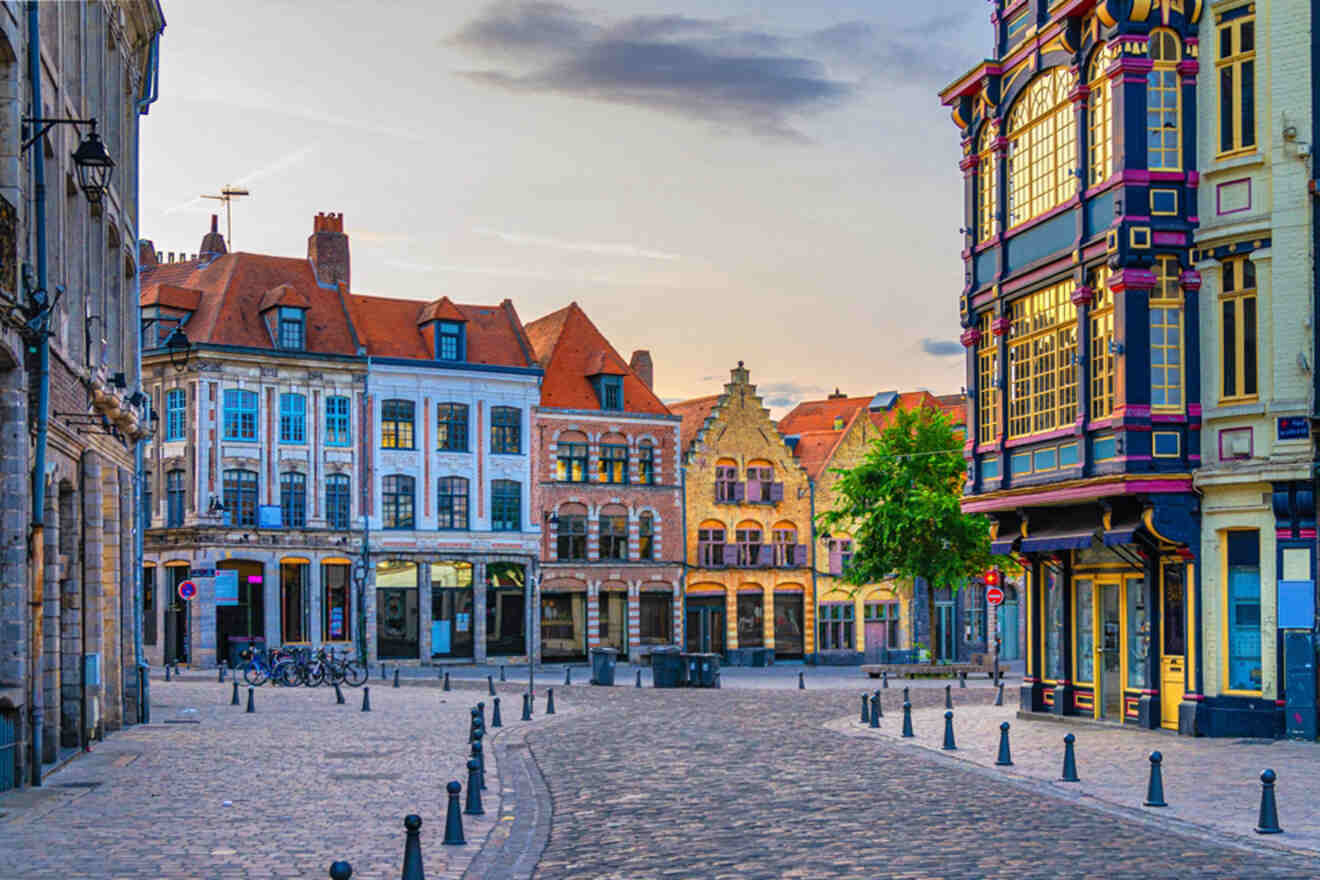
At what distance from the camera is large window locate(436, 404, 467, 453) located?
5591 cm

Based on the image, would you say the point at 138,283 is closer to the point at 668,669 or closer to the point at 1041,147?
the point at 1041,147

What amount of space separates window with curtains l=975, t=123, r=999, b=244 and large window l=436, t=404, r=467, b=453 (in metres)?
30.1

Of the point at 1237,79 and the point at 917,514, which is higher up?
the point at 1237,79

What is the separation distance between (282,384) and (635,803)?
38.9m

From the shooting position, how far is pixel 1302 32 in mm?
22453

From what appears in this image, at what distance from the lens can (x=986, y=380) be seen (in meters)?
29.1

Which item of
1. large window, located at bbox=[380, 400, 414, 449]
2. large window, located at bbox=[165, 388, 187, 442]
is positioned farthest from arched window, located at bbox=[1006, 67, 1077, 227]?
large window, located at bbox=[165, 388, 187, 442]

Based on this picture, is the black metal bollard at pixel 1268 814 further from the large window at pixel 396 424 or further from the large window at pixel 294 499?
the large window at pixel 396 424

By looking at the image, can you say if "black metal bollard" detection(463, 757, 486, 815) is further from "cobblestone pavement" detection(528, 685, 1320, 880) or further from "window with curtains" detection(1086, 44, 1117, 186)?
"window with curtains" detection(1086, 44, 1117, 186)

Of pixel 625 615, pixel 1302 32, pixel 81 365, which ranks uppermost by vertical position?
pixel 1302 32

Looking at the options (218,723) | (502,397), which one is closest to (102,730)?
(218,723)

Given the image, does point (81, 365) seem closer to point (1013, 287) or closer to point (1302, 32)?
point (1013, 287)

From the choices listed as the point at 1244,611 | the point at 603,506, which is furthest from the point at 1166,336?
the point at 603,506

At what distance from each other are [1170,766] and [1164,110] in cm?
1021
